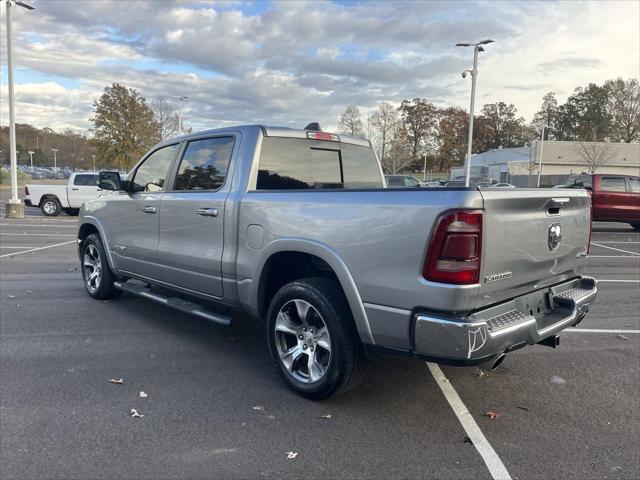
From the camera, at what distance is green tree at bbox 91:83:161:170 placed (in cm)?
3872

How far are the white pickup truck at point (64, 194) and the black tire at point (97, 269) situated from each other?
13185 mm

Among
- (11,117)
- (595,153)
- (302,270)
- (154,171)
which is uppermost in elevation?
(595,153)

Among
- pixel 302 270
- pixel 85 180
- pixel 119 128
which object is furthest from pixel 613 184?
pixel 119 128

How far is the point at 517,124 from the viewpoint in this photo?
9719 cm

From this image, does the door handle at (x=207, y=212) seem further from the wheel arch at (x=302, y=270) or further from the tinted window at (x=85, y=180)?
the tinted window at (x=85, y=180)

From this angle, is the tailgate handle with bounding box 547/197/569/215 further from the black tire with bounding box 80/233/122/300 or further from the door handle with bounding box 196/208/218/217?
the black tire with bounding box 80/233/122/300

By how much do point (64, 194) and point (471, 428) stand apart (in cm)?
1905

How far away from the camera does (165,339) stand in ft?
16.4

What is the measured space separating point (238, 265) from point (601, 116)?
294 ft

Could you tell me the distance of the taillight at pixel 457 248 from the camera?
9.20ft

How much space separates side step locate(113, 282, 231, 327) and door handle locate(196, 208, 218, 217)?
850 millimetres

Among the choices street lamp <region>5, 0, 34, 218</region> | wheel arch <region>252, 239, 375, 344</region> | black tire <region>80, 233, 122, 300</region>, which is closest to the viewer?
wheel arch <region>252, 239, 375, 344</region>

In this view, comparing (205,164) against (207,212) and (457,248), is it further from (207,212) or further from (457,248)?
(457,248)

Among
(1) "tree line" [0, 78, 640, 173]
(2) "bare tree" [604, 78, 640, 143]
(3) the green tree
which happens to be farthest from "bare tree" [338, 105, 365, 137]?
(2) "bare tree" [604, 78, 640, 143]
